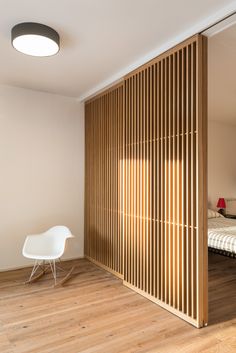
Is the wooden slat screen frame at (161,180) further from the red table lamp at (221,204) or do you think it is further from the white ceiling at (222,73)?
the red table lamp at (221,204)

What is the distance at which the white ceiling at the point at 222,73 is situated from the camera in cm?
294

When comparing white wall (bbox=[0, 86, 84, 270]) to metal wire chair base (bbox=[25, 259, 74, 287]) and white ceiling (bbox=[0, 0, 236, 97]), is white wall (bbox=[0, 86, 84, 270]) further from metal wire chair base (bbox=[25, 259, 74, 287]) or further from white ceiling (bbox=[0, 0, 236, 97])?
white ceiling (bbox=[0, 0, 236, 97])

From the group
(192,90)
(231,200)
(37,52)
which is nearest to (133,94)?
(192,90)

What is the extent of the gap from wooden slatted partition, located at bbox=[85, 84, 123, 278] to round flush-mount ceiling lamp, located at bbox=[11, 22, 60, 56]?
4.76 ft

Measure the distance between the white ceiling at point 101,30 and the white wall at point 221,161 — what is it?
3.52 meters

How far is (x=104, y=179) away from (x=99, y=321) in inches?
85.7

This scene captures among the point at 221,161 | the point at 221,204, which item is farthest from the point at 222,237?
the point at 221,161

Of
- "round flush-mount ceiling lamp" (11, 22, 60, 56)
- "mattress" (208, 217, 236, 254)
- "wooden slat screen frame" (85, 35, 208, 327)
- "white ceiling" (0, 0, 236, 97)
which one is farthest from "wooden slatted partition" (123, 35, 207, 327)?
"mattress" (208, 217, 236, 254)

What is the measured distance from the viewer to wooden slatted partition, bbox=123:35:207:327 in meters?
2.70

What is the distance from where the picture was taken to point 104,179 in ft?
14.6

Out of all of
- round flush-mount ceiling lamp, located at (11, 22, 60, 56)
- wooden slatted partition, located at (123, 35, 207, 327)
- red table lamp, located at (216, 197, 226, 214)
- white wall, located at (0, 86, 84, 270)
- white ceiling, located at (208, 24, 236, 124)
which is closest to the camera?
round flush-mount ceiling lamp, located at (11, 22, 60, 56)

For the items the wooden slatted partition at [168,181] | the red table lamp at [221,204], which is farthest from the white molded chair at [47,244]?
the red table lamp at [221,204]

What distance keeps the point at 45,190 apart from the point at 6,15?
2758 mm

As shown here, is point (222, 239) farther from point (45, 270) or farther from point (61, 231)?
point (45, 270)
